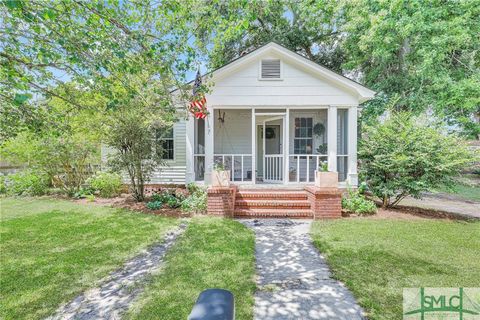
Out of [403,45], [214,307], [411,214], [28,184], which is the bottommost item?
[411,214]

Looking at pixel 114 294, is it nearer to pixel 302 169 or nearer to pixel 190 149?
pixel 190 149

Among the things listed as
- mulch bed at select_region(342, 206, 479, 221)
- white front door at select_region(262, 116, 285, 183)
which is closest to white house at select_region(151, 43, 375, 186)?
white front door at select_region(262, 116, 285, 183)

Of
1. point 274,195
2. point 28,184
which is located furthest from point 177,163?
point 28,184

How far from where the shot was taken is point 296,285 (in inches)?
147

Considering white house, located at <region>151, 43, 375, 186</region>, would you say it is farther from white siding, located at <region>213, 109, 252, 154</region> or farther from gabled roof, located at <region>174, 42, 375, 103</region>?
white siding, located at <region>213, 109, 252, 154</region>

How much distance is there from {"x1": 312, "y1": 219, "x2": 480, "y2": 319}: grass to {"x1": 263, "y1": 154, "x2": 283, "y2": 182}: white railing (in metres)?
3.52

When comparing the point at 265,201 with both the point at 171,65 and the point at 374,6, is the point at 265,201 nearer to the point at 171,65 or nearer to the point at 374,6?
the point at 171,65

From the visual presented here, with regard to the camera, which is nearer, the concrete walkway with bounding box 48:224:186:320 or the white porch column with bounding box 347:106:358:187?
the concrete walkway with bounding box 48:224:186:320

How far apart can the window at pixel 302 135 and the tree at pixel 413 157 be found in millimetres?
2935

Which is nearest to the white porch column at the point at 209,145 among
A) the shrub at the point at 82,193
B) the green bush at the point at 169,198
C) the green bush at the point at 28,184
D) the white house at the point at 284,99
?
the white house at the point at 284,99

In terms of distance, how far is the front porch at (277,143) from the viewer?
959 cm

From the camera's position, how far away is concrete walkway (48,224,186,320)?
3084mm

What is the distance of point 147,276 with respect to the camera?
3.98m

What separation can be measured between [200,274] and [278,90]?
287 inches
